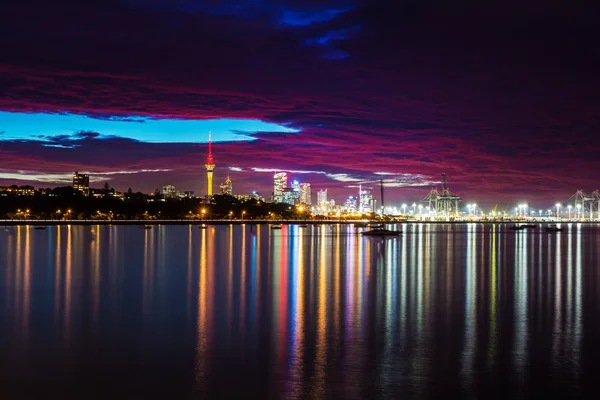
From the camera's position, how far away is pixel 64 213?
477 ft

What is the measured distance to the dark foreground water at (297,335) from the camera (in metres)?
10.6

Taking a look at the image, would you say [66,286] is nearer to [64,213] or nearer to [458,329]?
[458,329]

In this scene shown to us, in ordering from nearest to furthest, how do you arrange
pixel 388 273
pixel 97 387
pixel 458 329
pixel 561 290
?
pixel 97 387
pixel 458 329
pixel 561 290
pixel 388 273

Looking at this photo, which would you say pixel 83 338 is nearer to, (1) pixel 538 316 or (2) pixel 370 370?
(2) pixel 370 370

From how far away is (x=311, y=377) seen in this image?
36.1 feet

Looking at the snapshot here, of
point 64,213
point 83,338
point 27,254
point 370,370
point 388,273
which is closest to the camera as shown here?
point 370,370

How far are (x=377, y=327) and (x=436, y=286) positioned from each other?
9593 millimetres

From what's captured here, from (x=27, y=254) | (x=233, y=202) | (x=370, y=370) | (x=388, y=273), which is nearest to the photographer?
(x=370, y=370)

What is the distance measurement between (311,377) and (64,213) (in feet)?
474

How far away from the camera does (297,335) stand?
1472cm

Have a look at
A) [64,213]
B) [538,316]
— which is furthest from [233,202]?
[538,316]

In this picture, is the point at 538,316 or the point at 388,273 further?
the point at 388,273

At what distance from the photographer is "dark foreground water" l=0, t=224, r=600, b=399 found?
10625 mm

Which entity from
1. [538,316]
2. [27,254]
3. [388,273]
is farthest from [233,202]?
[538,316]
